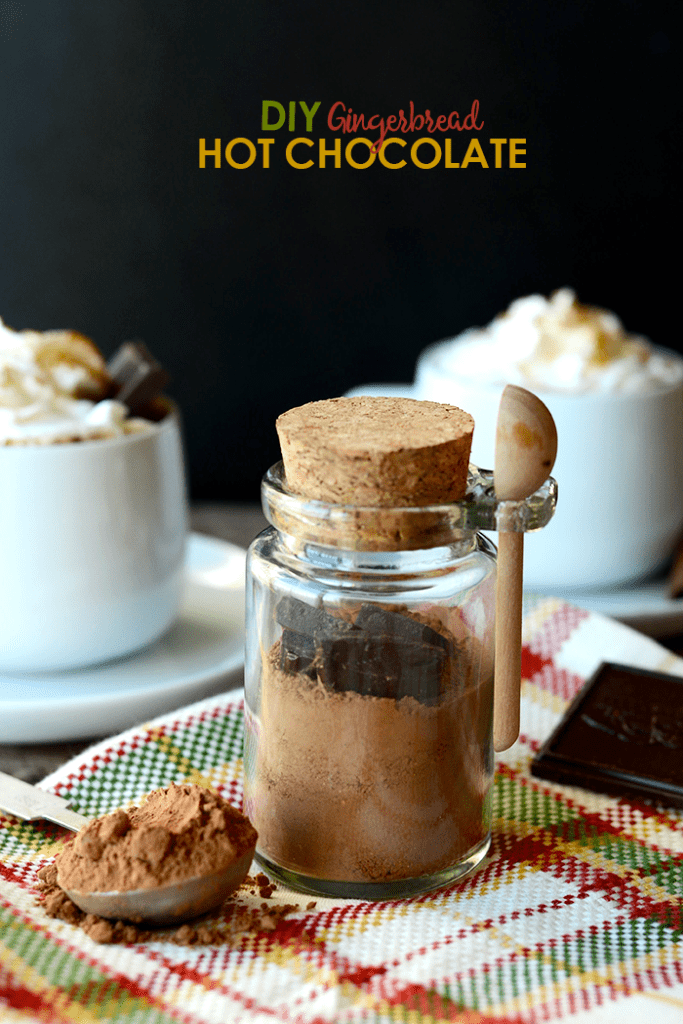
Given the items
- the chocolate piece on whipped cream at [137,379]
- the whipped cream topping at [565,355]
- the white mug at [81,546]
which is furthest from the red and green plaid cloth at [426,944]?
the whipped cream topping at [565,355]

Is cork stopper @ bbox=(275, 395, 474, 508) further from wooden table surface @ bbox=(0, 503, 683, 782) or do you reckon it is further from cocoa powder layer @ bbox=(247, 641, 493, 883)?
wooden table surface @ bbox=(0, 503, 683, 782)

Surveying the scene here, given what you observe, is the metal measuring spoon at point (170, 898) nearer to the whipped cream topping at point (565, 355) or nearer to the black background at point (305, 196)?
the whipped cream topping at point (565, 355)

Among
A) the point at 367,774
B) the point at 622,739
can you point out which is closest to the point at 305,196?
the point at 622,739

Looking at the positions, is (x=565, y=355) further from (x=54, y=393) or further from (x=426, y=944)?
(x=426, y=944)

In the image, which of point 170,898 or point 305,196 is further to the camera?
point 305,196

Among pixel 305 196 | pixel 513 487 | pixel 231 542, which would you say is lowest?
pixel 231 542

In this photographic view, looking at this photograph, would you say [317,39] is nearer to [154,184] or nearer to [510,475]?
[154,184]
